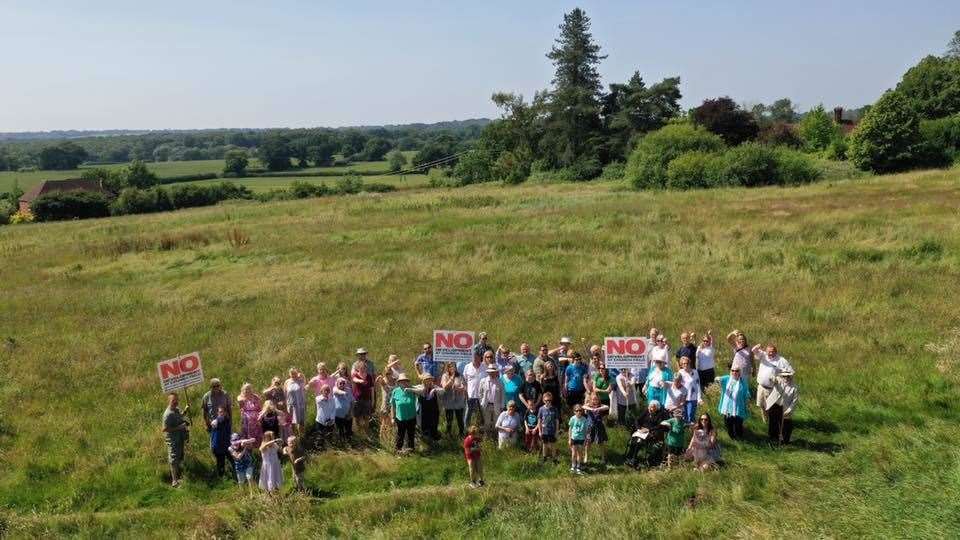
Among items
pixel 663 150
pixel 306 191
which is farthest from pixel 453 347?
pixel 306 191

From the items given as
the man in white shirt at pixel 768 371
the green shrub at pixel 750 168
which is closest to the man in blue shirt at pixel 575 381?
the man in white shirt at pixel 768 371

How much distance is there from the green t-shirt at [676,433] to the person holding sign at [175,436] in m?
8.12

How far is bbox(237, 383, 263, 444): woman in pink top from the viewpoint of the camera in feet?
39.8

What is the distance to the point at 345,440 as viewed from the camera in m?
13.3

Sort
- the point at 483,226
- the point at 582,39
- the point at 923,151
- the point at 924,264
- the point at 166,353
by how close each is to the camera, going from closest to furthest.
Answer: the point at 166,353
the point at 924,264
the point at 483,226
the point at 923,151
the point at 582,39

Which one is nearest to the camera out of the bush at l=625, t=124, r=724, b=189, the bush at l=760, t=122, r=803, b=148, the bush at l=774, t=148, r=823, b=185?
the bush at l=774, t=148, r=823, b=185

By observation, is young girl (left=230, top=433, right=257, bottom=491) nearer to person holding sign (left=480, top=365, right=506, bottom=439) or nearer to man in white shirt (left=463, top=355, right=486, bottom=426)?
man in white shirt (left=463, top=355, right=486, bottom=426)

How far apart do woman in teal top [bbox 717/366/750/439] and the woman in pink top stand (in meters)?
8.06

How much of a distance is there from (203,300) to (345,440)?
523 inches

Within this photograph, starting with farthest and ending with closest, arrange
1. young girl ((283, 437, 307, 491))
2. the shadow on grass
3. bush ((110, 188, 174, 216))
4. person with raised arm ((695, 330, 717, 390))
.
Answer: bush ((110, 188, 174, 216)) < person with raised arm ((695, 330, 717, 390)) < the shadow on grass < young girl ((283, 437, 307, 491))

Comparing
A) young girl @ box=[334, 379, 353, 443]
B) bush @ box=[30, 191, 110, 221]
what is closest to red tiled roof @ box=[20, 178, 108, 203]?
bush @ box=[30, 191, 110, 221]

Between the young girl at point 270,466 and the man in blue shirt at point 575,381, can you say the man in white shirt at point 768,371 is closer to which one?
the man in blue shirt at point 575,381

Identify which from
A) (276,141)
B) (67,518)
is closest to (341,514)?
(67,518)

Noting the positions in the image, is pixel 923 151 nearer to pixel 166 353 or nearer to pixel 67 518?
pixel 166 353
